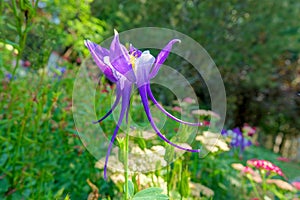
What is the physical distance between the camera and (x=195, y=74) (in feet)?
17.7

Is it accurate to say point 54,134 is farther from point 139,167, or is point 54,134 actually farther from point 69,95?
point 139,167

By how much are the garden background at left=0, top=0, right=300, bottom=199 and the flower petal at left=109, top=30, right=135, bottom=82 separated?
45cm

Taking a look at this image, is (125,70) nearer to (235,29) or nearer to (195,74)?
(195,74)

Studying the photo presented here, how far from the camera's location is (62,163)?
1624 mm

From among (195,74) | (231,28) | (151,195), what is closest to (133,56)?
(151,195)

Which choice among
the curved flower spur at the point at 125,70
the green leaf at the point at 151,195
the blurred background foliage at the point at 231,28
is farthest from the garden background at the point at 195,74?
the curved flower spur at the point at 125,70

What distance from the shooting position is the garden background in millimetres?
1349

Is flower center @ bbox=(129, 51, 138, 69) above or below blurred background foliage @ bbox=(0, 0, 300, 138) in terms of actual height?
below

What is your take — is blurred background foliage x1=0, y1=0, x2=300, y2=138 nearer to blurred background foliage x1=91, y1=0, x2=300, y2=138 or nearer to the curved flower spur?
blurred background foliage x1=91, y1=0, x2=300, y2=138

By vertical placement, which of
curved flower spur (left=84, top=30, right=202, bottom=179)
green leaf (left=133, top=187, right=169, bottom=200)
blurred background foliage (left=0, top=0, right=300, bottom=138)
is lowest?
green leaf (left=133, top=187, right=169, bottom=200)

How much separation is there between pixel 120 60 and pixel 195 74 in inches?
192

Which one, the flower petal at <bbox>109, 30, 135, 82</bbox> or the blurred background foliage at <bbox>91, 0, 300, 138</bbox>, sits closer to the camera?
the flower petal at <bbox>109, 30, 135, 82</bbox>

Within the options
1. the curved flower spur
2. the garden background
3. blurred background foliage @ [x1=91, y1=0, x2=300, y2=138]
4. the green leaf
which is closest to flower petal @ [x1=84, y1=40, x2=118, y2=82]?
the curved flower spur

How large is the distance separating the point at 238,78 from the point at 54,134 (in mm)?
5084
